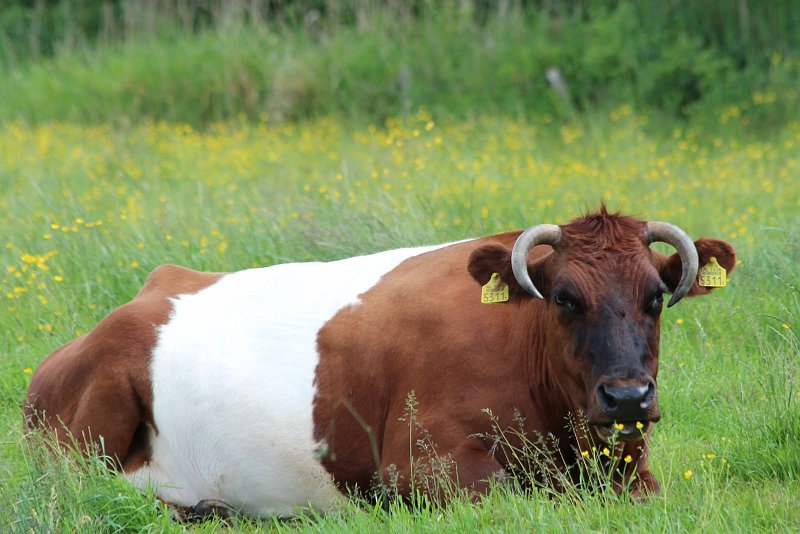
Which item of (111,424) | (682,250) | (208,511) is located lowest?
(208,511)

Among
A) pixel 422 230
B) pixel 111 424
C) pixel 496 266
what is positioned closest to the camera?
pixel 496 266

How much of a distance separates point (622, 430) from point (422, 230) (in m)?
3.97

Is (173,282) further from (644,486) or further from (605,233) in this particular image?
(644,486)

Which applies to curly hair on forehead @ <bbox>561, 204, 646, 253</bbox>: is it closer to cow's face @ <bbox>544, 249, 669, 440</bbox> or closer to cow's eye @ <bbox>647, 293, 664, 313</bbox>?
cow's face @ <bbox>544, 249, 669, 440</bbox>

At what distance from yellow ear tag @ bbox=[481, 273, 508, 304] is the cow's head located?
0.11 ft

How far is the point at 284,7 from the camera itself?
20.1 m

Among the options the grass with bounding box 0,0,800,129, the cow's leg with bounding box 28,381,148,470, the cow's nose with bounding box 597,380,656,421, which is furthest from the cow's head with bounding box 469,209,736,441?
the grass with bounding box 0,0,800,129

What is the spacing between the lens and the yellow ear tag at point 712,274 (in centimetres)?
512

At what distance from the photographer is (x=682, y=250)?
191 inches

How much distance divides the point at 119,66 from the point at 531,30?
617 cm

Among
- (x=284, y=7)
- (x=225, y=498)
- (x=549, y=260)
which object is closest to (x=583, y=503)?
(x=549, y=260)

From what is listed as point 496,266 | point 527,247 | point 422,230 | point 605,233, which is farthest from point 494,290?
point 422,230

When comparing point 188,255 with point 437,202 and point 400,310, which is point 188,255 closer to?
point 437,202

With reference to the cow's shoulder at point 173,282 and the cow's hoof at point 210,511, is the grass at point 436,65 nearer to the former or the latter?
the cow's shoulder at point 173,282
